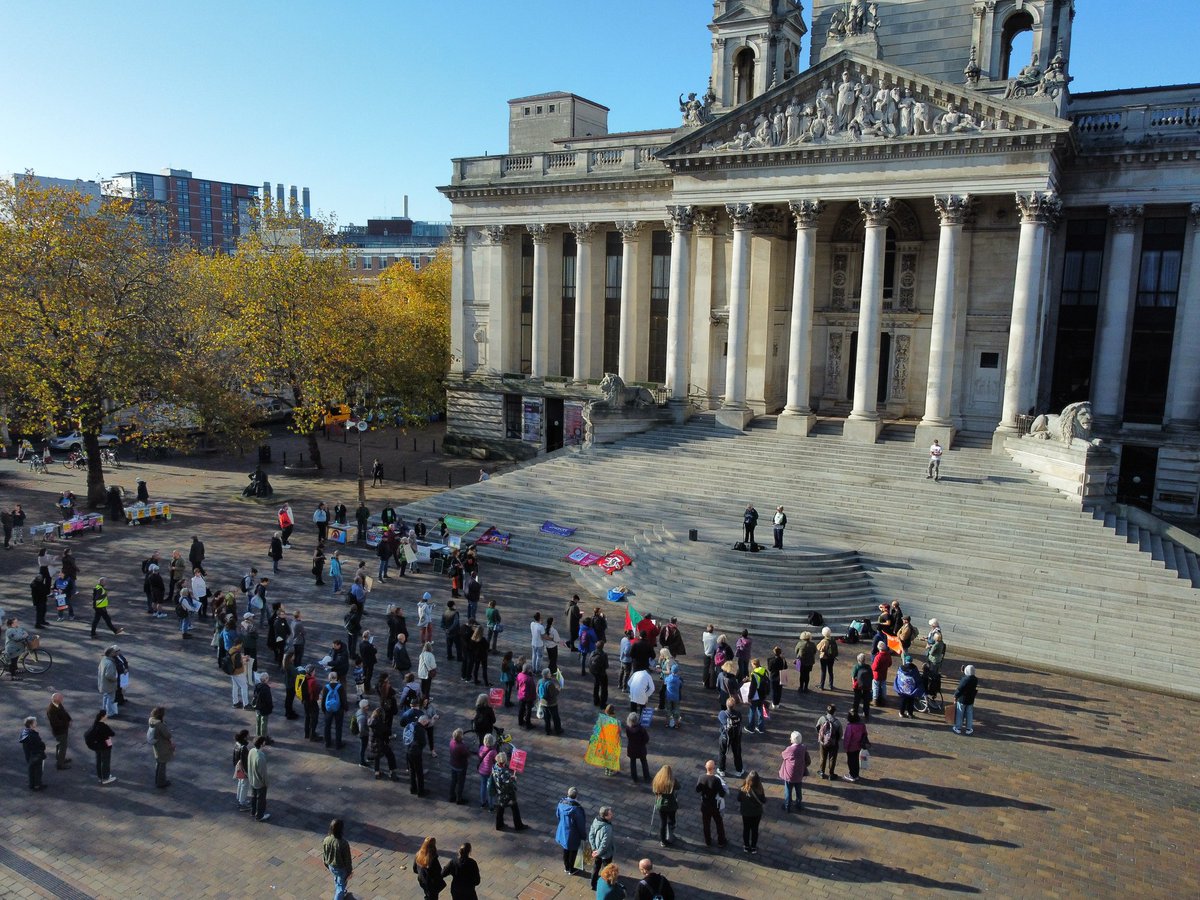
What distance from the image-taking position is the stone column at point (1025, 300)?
32562 mm

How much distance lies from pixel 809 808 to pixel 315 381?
33.4 metres

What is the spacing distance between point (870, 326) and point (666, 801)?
84.5 feet

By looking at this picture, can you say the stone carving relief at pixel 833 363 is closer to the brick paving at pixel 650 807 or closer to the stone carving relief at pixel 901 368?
the stone carving relief at pixel 901 368

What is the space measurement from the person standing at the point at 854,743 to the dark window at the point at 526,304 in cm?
3602

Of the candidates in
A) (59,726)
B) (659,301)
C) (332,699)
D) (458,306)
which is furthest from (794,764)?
(458,306)

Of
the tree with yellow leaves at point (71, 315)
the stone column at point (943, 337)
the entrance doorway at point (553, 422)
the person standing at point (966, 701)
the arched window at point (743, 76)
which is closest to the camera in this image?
the person standing at point (966, 701)

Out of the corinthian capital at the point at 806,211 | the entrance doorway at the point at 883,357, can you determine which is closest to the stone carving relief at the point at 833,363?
the entrance doorway at the point at 883,357

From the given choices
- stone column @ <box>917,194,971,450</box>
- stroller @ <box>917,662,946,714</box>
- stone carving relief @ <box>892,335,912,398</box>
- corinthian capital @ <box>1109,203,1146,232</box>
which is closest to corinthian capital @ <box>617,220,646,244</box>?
stone carving relief @ <box>892,335,912,398</box>

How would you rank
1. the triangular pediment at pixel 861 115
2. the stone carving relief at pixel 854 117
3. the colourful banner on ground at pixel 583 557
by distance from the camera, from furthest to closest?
the stone carving relief at pixel 854 117, the triangular pediment at pixel 861 115, the colourful banner on ground at pixel 583 557

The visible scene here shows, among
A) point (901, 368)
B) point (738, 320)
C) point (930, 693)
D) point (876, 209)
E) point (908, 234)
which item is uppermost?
point (876, 209)

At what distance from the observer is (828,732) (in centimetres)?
1619

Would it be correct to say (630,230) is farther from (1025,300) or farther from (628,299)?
(1025,300)

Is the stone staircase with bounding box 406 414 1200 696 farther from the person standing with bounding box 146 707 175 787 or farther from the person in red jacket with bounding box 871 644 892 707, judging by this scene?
the person standing with bounding box 146 707 175 787

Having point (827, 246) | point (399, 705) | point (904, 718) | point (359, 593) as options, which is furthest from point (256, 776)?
point (827, 246)
